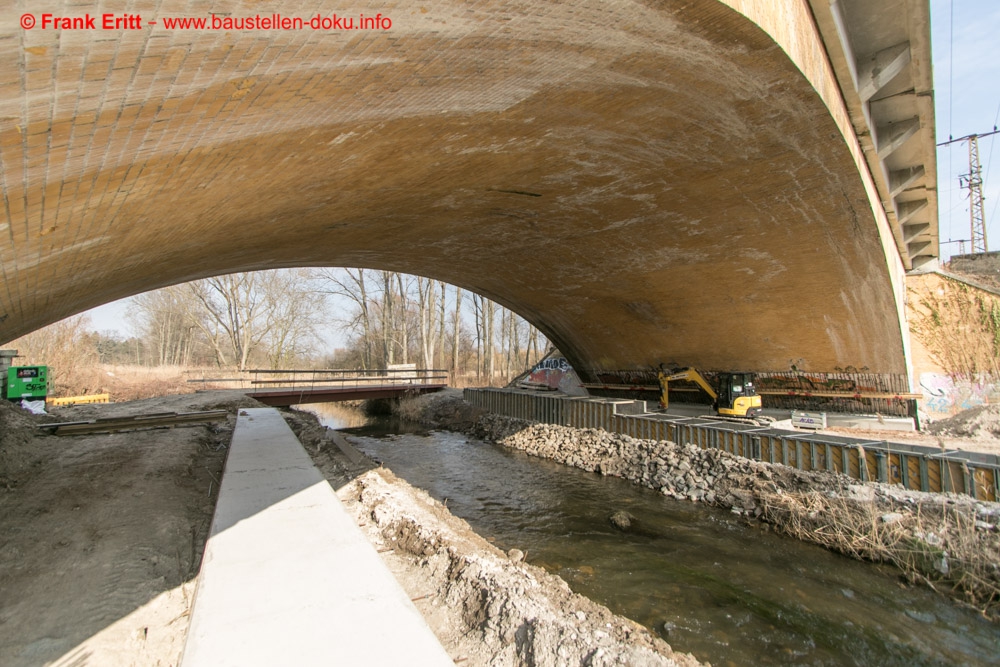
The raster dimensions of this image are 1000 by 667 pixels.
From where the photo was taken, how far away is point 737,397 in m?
13.2

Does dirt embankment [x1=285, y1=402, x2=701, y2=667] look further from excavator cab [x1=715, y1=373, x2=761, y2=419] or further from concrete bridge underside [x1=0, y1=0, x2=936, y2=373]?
excavator cab [x1=715, y1=373, x2=761, y2=419]

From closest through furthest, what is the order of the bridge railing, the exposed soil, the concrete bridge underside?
the concrete bridge underside
the exposed soil
the bridge railing

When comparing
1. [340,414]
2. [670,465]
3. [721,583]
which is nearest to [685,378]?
[670,465]

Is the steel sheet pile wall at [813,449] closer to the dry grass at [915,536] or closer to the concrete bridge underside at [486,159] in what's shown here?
the dry grass at [915,536]

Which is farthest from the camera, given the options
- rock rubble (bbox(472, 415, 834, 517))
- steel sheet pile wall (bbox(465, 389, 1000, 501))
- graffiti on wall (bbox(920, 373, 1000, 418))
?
graffiti on wall (bbox(920, 373, 1000, 418))

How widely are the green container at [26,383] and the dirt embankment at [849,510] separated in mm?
16122

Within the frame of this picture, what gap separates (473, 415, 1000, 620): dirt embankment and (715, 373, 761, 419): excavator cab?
Result: 218 cm

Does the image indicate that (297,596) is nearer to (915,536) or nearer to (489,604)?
(489,604)

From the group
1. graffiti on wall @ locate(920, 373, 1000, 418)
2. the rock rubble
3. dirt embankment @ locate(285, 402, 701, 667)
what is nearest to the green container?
dirt embankment @ locate(285, 402, 701, 667)

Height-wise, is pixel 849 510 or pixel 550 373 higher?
pixel 550 373

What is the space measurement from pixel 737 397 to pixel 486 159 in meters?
10.1

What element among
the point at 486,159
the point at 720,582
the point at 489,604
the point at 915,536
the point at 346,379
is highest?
the point at 486,159

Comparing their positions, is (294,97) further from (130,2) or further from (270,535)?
(270,535)

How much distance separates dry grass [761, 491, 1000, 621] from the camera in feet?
20.1
